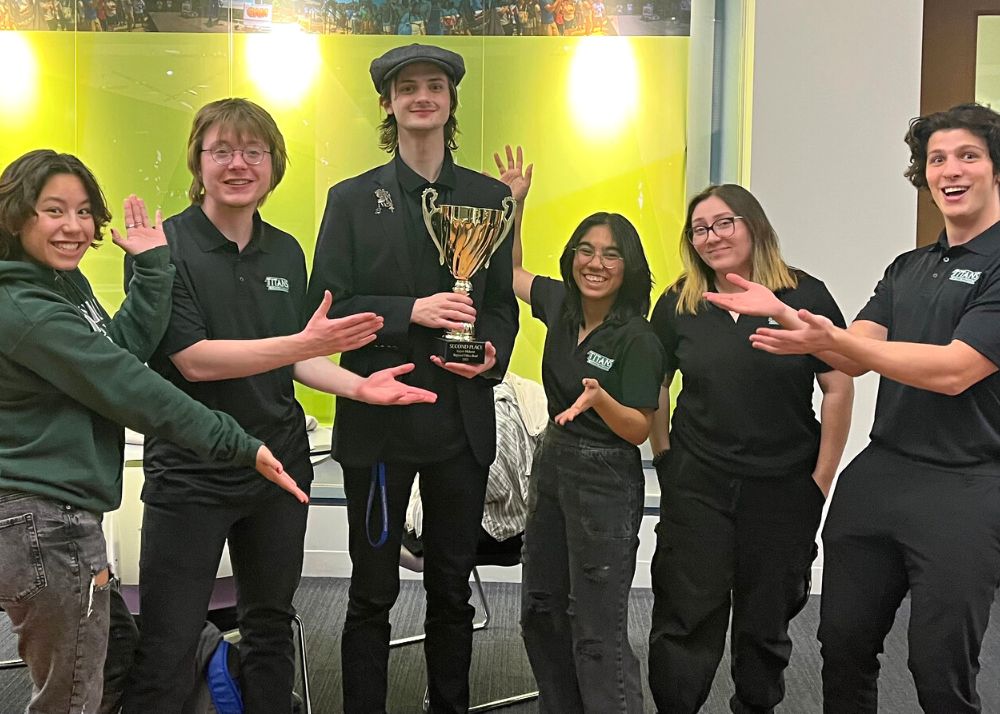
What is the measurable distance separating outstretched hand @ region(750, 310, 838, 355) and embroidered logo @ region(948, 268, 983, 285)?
12.3 inches

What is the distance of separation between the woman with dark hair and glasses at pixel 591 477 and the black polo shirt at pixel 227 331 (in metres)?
0.68

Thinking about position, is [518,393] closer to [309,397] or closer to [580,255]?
[309,397]

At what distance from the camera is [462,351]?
8.41ft

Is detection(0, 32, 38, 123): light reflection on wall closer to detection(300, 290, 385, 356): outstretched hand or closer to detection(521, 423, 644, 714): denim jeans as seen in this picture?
detection(300, 290, 385, 356): outstretched hand

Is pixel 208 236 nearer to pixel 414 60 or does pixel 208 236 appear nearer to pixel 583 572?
pixel 414 60

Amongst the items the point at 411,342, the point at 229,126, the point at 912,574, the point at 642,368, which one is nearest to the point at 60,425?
the point at 229,126

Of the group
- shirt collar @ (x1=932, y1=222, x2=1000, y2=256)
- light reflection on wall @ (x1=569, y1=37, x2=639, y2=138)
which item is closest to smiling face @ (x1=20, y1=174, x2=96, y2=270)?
shirt collar @ (x1=932, y1=222, x2=1000, y2=256)

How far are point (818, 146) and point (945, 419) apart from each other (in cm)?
228

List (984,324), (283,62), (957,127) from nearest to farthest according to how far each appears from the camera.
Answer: (984,324) → (957,127) → (283,62)

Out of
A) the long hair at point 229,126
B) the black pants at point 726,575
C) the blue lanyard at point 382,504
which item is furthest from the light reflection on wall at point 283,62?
the black pants at point 726,575

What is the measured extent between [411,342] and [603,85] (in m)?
2.17

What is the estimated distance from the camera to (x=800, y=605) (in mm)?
2678

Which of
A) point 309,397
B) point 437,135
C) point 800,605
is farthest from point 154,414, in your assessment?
point 309,397

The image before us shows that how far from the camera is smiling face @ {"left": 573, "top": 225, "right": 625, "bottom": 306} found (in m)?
2.56
